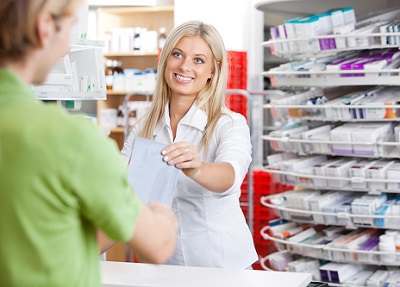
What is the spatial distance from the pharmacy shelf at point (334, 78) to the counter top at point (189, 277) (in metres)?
1.08

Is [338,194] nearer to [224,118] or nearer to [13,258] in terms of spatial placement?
[224,118]

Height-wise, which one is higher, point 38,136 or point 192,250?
point 38,136

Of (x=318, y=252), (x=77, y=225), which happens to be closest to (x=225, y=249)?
(x=318, y=252)

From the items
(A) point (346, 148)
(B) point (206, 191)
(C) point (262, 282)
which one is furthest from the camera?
(A) point (346, 148)

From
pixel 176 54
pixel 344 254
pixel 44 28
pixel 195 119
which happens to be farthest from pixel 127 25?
pixel 44 28

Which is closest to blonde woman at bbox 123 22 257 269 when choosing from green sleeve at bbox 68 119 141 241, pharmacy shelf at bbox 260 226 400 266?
pharmacy shelf at bbox 260 226 400 266

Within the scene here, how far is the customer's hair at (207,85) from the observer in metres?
2.78

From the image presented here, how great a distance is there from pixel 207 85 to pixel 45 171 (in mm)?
1699

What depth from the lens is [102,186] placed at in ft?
4.01

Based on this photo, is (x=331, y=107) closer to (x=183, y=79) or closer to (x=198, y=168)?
(x=183, y=79)

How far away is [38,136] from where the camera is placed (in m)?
1.18

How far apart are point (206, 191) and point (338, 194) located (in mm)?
867

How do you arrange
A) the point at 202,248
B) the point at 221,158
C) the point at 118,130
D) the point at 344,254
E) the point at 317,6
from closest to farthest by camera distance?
1. the point at 221,158
2. the point at 202,248
3. the point at 344,254
4. the point at 317,6
5. the point at 118,130

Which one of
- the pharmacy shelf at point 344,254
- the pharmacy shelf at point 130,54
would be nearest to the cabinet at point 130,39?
the pharmacy shelf at point 130,54
